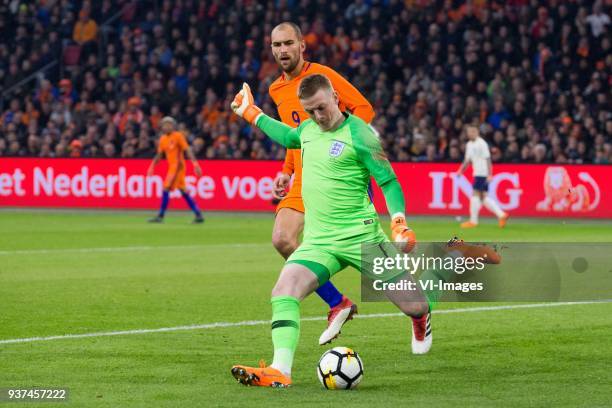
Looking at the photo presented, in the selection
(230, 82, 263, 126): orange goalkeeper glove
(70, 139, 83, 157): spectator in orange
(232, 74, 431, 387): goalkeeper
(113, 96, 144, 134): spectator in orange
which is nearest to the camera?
(232, 74, 431, 387): goalkeeper

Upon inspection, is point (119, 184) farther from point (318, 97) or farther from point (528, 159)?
point (318, 97)

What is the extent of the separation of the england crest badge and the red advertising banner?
18238 mm

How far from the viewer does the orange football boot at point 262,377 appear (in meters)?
7.51

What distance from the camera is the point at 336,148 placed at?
7.98 m

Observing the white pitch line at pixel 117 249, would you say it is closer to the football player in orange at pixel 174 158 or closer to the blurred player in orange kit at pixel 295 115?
the football player in orange at pixel 174 158

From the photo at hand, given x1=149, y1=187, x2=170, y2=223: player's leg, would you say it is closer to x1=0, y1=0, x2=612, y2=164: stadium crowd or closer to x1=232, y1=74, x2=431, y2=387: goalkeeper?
x1=0, y1=0, x2=612, y2=164: stadium crowd

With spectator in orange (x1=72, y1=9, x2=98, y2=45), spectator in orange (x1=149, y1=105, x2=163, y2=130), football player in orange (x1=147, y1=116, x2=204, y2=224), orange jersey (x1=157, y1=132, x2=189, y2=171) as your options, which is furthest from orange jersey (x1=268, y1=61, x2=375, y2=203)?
spectator in orange (x1=72, y1=9, x2=98, y2=45)

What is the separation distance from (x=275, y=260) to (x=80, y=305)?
17.3ft

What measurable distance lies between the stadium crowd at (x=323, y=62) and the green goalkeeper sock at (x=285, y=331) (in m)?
19.0

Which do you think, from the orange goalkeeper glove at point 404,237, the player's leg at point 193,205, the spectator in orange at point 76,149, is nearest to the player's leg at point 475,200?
the player's leg at point 193,205

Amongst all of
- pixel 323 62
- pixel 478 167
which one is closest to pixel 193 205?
pixel 478 167

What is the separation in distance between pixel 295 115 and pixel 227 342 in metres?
1.88

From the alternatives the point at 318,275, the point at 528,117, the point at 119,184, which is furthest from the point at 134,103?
the point at 318,275

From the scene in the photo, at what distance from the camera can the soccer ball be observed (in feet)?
24.8
